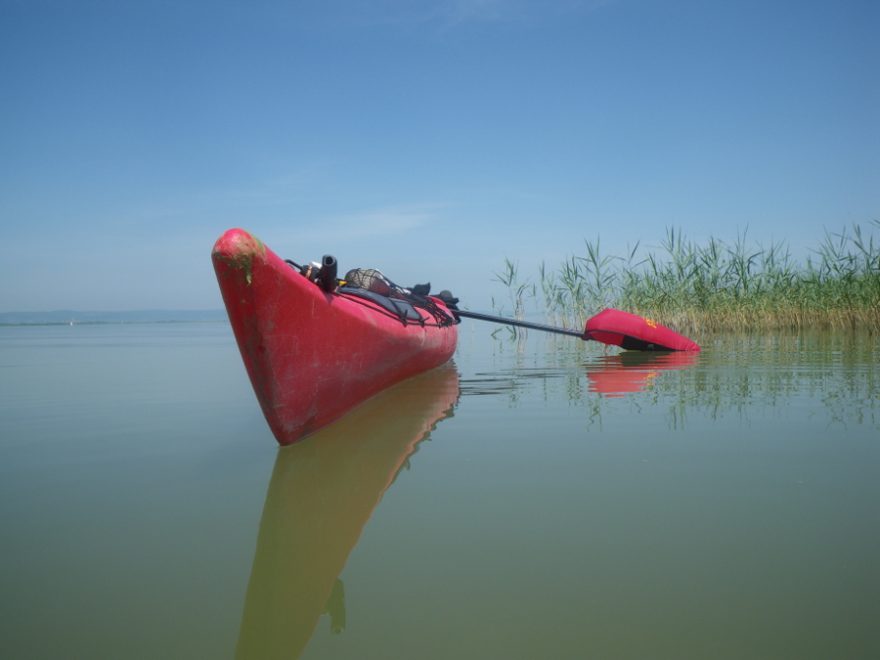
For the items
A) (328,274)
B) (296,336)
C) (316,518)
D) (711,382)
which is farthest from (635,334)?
(316,518)

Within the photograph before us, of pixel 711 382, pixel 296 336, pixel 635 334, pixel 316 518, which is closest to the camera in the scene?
pixel 316 518

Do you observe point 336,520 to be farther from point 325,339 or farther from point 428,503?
point 325,339

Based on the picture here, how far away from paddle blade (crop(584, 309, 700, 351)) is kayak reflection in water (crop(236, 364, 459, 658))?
447cm

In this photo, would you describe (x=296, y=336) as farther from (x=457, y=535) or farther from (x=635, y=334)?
(x=635, y=334)

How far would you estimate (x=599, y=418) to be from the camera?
3104mm

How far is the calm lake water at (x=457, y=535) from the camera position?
1.13 metres

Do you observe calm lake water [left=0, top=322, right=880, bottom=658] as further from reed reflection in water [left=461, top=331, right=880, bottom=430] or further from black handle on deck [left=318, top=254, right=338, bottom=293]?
black handle on deck [left=318, top=254, right=338, bottom=293]

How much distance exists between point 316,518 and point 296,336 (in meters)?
1.02

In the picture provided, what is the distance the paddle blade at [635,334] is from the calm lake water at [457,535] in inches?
157

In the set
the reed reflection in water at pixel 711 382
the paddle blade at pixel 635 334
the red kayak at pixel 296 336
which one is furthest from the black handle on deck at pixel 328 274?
the paddle blade at pixel 635 334

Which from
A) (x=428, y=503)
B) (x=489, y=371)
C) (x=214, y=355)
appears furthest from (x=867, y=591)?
(x=214, y=355)

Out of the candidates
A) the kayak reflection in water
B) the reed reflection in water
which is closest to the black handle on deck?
the kayak reflection in water

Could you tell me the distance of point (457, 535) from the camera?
1584mm

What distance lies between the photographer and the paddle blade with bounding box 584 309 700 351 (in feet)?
24.2
